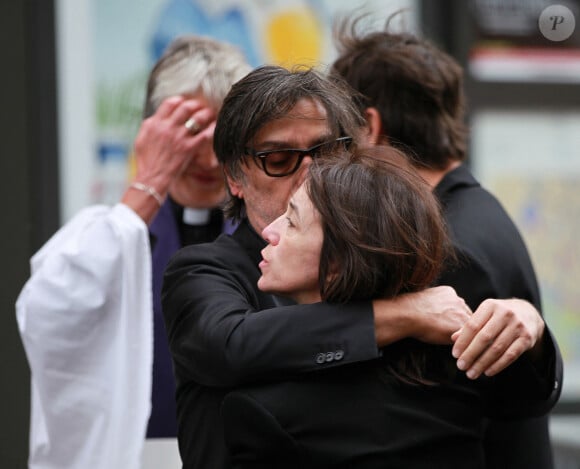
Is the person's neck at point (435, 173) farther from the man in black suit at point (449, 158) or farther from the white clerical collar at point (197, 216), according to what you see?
the white clerical collar at point (197, 216)

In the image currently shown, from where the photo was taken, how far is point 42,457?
2.80 m

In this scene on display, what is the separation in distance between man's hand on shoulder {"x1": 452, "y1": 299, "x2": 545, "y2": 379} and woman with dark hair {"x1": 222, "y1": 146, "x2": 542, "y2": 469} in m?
0.09

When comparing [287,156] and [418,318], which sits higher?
[287,156]

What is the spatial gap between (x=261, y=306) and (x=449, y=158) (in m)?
0.95

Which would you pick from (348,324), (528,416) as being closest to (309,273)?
(348,324)

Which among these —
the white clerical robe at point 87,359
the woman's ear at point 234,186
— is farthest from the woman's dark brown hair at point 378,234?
the white clerical robe at point 87,359

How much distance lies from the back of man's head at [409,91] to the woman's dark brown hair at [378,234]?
938 millimetres

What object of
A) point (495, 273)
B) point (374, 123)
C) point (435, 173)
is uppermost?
point (374, 123)

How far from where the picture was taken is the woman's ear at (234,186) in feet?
7.11

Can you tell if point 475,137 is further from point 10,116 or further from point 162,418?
point 162,418

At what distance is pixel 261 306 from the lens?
2072mm

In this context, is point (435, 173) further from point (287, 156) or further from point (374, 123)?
point (287, 156)

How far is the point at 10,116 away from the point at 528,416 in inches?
125

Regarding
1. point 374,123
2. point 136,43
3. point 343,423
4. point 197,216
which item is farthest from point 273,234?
point 136,43
